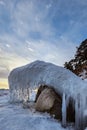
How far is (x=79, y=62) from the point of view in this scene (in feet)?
52.1

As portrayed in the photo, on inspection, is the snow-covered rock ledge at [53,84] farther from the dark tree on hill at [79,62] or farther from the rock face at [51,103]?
the dark tree on hill at [79,62]

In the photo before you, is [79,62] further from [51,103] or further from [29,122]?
[29,122]

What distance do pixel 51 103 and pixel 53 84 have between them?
2.38 feet

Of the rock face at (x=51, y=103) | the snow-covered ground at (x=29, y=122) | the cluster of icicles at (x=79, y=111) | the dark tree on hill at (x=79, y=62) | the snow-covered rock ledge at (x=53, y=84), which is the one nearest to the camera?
the snow-covered ground at (x=29, y=122)

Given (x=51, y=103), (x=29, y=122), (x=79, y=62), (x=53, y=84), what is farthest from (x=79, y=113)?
(x=79, y=62)

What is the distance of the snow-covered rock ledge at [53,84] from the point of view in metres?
6.33

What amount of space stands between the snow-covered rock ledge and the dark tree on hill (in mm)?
6907

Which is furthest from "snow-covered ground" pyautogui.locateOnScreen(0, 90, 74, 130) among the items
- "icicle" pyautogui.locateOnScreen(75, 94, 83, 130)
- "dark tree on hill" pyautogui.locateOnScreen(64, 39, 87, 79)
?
"dark tree on hill" pyautogui.locateOnScreen(64, 39, 87, 79)

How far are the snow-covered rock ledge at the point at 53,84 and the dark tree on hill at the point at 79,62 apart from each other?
691 centimetres

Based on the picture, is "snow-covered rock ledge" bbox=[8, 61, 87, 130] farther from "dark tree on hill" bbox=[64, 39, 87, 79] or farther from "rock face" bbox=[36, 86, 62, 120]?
"dark tree on hill" bbox=[64, 39, 87, 79]

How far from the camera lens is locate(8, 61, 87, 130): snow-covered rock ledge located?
6.33m

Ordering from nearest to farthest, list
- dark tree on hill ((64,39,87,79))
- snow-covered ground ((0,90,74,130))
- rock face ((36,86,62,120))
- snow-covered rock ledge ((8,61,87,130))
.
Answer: snow-covered ground ((0,90,74,130)), snow-covered rock ledge ((8,61,87,130)), rock face ((36,86,62,120)), dark tree on hill ((64,39,87,79))

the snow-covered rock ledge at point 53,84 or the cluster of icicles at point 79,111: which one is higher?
the snow-covered rock ledge at point 53,84

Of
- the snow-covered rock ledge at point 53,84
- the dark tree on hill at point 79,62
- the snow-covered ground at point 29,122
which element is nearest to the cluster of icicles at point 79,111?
the snow-covered rock ledge at point 53,84
